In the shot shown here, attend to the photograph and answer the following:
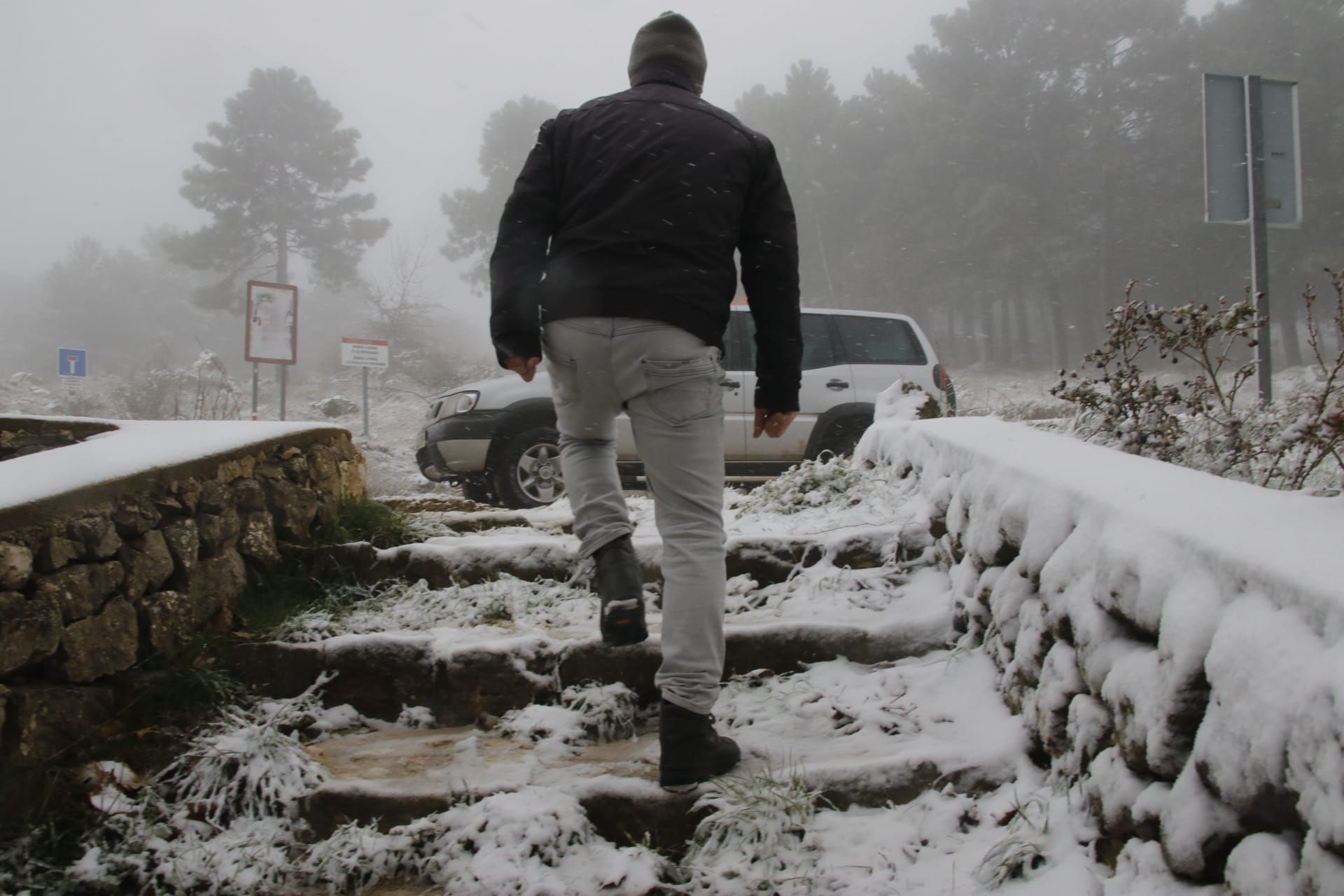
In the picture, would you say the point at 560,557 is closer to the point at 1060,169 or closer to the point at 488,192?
the point at 1060,169

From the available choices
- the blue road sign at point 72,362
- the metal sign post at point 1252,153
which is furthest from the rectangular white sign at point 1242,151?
the blue road sign at point 72,362

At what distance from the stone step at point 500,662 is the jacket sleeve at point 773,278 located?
712mm

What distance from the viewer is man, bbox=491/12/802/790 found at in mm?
1923

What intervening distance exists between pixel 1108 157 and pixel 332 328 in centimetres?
3908

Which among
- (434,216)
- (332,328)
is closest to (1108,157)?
(434,216)

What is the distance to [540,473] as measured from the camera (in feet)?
19.2

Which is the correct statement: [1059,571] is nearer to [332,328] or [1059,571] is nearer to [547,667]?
[547,667]

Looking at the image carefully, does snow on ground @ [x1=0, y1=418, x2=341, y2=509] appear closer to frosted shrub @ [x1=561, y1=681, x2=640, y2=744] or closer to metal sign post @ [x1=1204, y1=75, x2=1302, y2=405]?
frosted shrub @ [x1=561, y1=681, x2=640, y2=744]

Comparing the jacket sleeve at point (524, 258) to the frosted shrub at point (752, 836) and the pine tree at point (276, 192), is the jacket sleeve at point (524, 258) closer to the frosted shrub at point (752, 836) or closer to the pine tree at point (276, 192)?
the frosted shrub at point (752, 836)

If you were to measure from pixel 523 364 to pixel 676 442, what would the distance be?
426mm

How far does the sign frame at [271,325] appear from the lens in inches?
404

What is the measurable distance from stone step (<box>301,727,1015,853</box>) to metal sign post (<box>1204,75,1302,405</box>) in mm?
4434

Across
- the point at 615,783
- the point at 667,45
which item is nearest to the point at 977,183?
the point at 667,45

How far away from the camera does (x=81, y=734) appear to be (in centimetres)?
192
